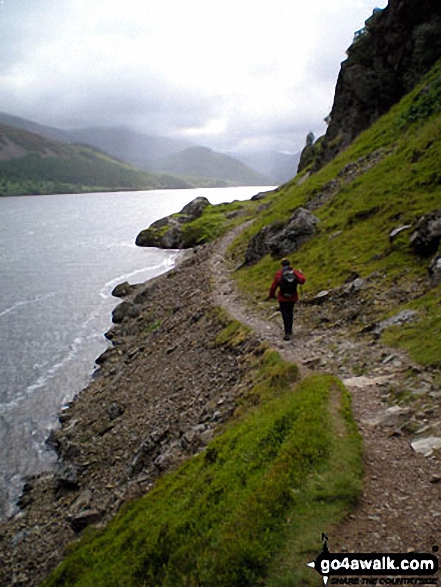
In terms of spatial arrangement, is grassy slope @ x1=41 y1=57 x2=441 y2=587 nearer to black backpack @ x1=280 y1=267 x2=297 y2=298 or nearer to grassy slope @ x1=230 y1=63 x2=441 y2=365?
grassy slope @ x1=230 y1=63 x2=441 y2=365

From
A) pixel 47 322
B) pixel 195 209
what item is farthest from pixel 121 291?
pixel 195 209

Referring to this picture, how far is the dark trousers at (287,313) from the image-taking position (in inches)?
899

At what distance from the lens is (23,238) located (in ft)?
388

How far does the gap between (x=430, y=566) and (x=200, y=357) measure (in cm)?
2209

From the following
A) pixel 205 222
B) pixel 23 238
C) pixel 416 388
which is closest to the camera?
pixel 416 388

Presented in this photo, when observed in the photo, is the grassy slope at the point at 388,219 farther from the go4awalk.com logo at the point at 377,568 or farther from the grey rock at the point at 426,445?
the go4awalk.com logo at the point at 377,568

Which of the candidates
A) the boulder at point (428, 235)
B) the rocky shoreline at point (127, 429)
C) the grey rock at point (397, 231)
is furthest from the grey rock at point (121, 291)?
the boulder at point (428, 235)

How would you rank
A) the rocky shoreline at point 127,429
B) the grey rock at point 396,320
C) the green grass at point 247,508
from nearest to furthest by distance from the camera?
the green grass at point 247,508 < the rocky shoreline at point 127,429 < the grey rock at point 396,320

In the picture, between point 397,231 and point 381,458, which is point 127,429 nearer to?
point 381,458

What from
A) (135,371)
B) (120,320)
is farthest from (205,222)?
(135,371)

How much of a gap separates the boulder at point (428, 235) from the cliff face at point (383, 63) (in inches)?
1646

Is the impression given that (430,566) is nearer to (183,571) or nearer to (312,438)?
(312,438)

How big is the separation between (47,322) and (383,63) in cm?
5584

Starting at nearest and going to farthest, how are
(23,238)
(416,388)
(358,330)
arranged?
(416,388) < (358,330) < (23,238)
